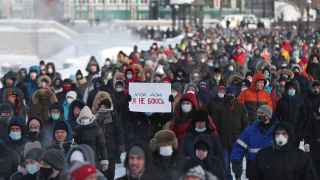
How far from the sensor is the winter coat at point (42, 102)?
12516 millimetres

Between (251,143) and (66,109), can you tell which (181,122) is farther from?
(66,109)

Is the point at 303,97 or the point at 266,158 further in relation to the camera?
the point at 303,97

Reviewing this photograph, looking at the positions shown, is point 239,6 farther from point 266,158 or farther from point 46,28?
point 266,158

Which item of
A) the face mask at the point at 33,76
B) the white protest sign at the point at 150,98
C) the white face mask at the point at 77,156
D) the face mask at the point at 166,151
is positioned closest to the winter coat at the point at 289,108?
the white protest sign at the point at 150,98

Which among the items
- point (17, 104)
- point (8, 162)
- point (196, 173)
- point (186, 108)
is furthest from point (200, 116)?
point (17, 104)

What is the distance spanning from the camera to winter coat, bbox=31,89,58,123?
12516 millimetres

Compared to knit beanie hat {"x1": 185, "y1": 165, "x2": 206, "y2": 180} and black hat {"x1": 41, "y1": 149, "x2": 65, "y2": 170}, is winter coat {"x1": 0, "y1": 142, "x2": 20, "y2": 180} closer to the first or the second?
black hat {"x1": 41, "y1": 149, "x2": 65, "y2": 170}

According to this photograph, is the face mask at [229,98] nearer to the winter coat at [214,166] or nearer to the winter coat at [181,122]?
the winter coat at [181,122]

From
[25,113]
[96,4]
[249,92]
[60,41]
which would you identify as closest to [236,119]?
[249,92]

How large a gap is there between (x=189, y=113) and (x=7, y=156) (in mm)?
2263

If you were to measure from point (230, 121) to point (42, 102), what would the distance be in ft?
9.37

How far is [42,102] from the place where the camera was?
12.6m

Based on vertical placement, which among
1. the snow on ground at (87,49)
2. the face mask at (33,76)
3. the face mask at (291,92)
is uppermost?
the face mask at (33,76)

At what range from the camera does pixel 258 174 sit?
775 cm
